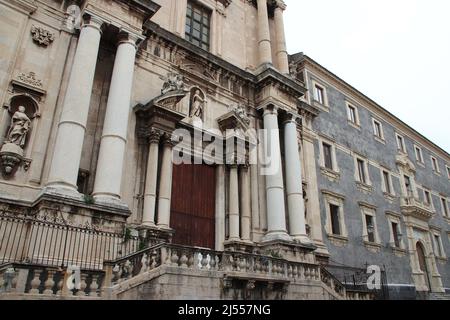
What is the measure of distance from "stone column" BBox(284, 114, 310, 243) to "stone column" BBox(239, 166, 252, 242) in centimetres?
199

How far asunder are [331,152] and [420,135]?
Result: 15650 mm

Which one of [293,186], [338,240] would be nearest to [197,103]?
[293,186]

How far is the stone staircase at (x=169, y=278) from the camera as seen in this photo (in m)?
6.55

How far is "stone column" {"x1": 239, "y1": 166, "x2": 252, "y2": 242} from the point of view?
47.5 feet

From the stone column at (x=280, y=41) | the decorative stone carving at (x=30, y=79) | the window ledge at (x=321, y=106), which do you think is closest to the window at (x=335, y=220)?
the window ledge at (x=321, y=106)

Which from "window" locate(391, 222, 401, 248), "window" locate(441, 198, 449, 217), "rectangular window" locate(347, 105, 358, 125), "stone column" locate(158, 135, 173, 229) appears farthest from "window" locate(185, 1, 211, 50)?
"window" locate(441, 198, 449, 217)

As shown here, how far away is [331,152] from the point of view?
2153 cm

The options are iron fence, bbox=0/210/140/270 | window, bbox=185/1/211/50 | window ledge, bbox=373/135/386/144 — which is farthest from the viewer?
window ledge, bbox=373/135/386/144

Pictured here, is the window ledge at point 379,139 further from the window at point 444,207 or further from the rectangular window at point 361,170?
the window at point 444,207

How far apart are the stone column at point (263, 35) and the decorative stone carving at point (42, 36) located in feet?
33.0

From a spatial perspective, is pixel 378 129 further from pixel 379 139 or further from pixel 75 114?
pixel 75 114

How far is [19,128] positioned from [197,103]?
693 cm

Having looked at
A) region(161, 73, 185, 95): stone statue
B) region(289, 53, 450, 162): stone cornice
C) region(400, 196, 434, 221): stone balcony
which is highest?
region(289, 53, 450, 162): stone cornice

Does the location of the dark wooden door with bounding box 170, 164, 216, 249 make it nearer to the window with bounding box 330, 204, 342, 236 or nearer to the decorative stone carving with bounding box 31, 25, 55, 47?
the decorative stone carving with bounding box 31, 25, 55, 47
